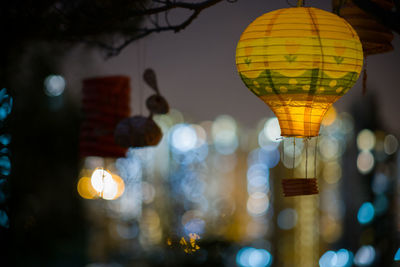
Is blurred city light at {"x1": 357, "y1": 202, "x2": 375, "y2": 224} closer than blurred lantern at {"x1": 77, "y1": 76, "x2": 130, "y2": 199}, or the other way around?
blurred lantern at {"x1": 77, "y1": 76, "x2": 130, "y2": 199}

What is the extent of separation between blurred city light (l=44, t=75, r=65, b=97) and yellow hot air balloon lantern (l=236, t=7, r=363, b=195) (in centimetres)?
645

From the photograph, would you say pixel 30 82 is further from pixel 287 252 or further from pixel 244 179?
pixel 244 179

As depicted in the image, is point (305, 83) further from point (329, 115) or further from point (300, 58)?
point (329, 115)

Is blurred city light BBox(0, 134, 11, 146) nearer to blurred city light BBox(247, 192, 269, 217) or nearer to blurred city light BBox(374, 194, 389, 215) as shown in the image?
blurred city light BBox(374, 194, 389, 215)

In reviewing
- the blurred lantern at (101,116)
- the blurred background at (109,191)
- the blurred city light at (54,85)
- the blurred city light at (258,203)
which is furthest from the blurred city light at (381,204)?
the blurred city light at (258,203)

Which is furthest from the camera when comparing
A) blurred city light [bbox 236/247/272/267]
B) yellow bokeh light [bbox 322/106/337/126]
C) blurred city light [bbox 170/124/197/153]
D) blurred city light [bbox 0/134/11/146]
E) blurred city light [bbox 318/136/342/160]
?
blurred city light [bbox 318/136/342/160]

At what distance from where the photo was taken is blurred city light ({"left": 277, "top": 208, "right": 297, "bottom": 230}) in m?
26.5

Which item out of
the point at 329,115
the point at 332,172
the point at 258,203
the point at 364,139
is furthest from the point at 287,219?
the point at 329,115

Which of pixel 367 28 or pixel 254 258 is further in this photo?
pixel 254 258

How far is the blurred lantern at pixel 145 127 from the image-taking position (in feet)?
11.8

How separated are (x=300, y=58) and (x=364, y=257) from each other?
4453 millimetres

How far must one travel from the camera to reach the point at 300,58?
2256mm

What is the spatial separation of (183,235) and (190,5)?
2.59 meters

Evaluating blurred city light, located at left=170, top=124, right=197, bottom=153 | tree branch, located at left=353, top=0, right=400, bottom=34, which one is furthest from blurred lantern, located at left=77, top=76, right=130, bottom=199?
blurred city light, located at left=170, top=124, right=197, bottom=153
